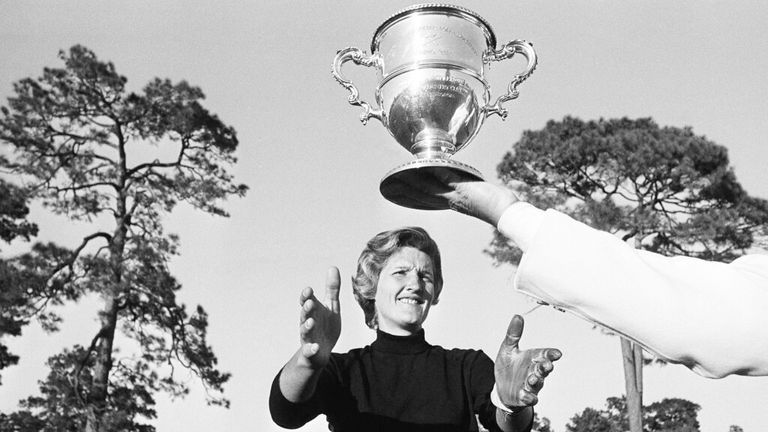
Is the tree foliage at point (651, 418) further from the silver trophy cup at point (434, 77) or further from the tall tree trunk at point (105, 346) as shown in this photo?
the silver trophy cup at point (434, 77)

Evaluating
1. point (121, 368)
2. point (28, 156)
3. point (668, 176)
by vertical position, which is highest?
point (668, 176)

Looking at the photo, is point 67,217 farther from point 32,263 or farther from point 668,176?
point 668,176

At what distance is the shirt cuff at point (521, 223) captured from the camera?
968 mm

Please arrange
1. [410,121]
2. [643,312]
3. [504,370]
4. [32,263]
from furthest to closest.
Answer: [32,263], [410,121], [504,370], [643,312]

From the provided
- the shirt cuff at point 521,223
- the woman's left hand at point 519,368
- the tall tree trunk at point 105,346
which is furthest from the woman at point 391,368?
the tall tree trunk at point 105,346

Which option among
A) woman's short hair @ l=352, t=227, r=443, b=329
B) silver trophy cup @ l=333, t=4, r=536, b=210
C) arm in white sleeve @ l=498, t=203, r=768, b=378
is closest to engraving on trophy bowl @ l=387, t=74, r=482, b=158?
silver trophy cup @ l=333, t=4, r=536, b=210

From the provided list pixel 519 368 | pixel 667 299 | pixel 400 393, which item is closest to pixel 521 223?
pixel 667 299

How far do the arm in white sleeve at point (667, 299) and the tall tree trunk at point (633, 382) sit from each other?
54.3 ft

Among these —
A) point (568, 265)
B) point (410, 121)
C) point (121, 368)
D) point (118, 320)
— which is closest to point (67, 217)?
point (118, 320)

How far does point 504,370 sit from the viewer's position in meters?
1.75

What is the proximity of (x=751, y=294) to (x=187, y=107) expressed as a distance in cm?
1645

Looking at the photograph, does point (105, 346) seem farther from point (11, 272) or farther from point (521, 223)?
point (521, 223)

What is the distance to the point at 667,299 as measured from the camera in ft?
2.66

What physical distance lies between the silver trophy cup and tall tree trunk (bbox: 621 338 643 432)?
14935mm
